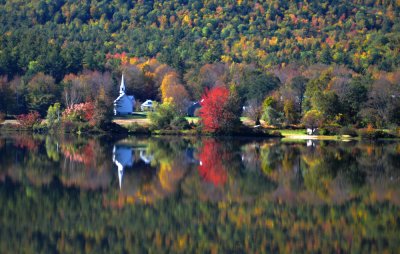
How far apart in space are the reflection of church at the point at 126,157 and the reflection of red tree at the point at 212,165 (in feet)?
12.2

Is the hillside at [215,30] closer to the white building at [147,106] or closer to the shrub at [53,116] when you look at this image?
the white building at [147,106]

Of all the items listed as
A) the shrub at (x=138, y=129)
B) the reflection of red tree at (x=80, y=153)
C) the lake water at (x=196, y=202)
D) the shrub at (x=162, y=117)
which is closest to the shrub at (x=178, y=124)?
the shrub at (x=162, y=117)

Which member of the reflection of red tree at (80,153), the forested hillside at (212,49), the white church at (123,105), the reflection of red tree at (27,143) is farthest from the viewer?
the white church at (123,105)

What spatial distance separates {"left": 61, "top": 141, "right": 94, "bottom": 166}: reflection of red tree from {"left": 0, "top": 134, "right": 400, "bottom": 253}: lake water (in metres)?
0.08

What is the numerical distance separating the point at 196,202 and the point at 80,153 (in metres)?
20.0

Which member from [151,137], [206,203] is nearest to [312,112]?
[151,137]

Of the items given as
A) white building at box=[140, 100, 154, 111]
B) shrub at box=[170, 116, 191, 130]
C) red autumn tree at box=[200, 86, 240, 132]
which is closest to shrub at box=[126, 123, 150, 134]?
shrub at box=[170, 116, 191, 130]

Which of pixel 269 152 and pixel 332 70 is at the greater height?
pixel 332 70

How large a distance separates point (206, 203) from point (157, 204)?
83.9 inches

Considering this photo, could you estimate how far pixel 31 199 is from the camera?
28.8 m

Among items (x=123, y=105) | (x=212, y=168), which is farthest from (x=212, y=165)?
(x=123, y=105)

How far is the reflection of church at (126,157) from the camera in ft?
133

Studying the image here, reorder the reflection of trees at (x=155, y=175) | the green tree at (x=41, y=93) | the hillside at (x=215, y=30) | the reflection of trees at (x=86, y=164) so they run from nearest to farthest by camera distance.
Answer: the reflection of trees at (x=155, y=175)
the reflection of trees at (x=86, y=164)
the green tree at (x=41, y=93)
the hillside at (x=215, y=30)

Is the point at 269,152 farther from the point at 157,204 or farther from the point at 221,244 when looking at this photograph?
the point at 221,244
